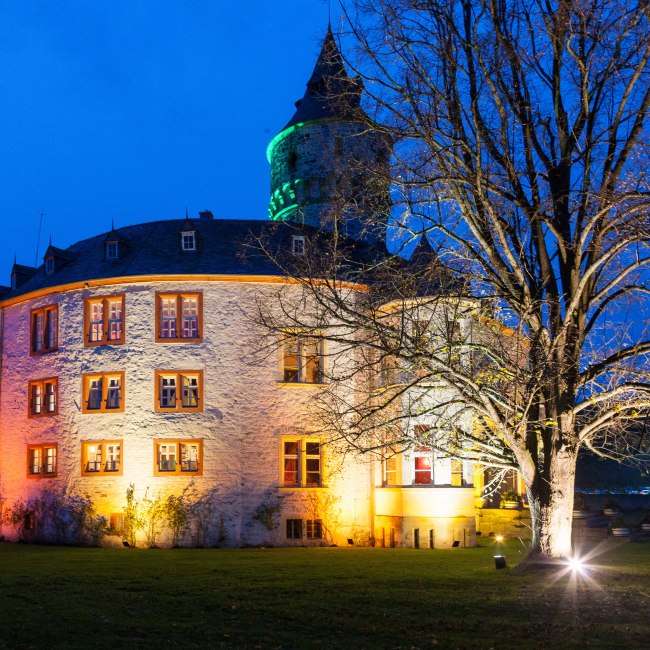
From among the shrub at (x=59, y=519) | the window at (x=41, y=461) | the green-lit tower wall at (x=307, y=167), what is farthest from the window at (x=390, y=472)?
the window at (x=41, y=461)

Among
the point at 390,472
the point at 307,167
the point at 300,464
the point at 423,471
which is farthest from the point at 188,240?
the point at 307,167

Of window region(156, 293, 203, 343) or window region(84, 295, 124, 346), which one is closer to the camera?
window region(156, 293, 203, 343)

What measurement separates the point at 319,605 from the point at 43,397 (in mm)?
19023

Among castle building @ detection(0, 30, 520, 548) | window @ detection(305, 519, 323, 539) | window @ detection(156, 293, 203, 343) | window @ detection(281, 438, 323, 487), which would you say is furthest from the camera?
window @ detection(156, 293, 203, 343)

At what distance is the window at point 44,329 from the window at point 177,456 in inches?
206

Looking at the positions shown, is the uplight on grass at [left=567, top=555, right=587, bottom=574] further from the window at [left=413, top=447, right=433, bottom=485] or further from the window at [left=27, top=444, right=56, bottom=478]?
the window at [left=27, top=444, right=56, bottom=478]

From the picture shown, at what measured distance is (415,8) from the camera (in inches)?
623

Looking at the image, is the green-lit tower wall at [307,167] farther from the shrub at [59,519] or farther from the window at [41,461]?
the shrub at [59,519]

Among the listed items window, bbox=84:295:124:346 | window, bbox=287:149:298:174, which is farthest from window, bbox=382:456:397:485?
window, bbox=287:149:298:174

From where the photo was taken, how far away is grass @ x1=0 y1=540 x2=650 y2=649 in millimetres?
10555

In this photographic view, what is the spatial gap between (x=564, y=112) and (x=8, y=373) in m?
21.7

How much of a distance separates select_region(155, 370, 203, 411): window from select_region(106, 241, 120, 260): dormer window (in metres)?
4.60

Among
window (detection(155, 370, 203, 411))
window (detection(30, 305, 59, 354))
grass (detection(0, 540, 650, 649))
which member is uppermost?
window (detection(30, 305, 59, 354))

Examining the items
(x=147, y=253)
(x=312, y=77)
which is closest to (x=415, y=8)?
(x=147, y=253)
